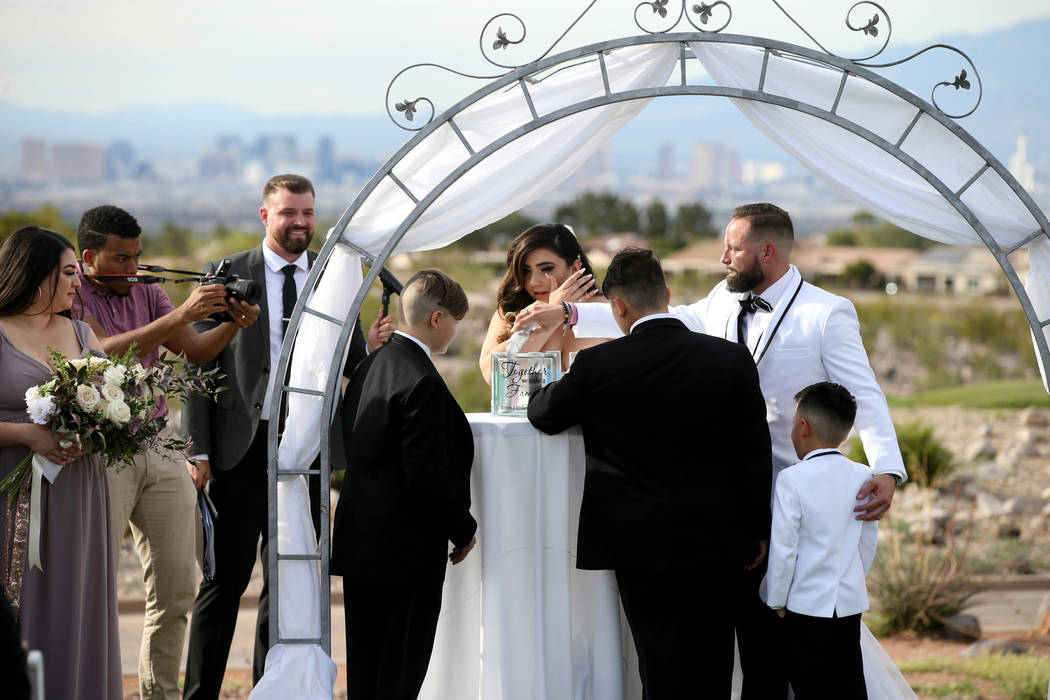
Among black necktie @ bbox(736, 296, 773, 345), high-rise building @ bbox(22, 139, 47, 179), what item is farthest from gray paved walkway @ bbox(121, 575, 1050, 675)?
high-rise building @ bbox(22, 139, 47, 179)

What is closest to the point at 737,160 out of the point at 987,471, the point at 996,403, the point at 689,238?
the point at 689,238

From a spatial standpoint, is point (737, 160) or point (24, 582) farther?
point (737, 160)

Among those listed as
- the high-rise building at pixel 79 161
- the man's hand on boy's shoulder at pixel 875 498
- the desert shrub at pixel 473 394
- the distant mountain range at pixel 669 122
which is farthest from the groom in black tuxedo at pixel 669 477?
the high-rise building at pixel 79 161

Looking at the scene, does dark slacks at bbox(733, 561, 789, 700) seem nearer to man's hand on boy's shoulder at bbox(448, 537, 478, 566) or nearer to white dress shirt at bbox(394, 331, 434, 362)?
man's hand on boy's shoulder at bbox(448, 537, 478, 566)

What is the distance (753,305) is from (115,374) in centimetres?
227

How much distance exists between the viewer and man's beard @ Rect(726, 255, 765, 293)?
167 inches

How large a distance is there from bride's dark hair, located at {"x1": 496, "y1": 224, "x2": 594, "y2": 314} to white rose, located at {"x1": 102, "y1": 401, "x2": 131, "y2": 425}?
5.82 feet

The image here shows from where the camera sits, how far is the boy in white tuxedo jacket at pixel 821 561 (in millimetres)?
3729

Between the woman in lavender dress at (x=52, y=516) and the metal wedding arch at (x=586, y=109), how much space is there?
1.92ft

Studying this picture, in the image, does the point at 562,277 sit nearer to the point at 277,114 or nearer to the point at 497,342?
the point at 497,342

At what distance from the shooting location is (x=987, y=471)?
15102 mm

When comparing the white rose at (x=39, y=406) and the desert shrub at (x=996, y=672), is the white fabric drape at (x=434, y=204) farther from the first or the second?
the desert shrub at (x=996, y=672)

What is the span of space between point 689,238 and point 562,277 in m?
42.0

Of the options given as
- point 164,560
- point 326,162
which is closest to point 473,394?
point 164,560
